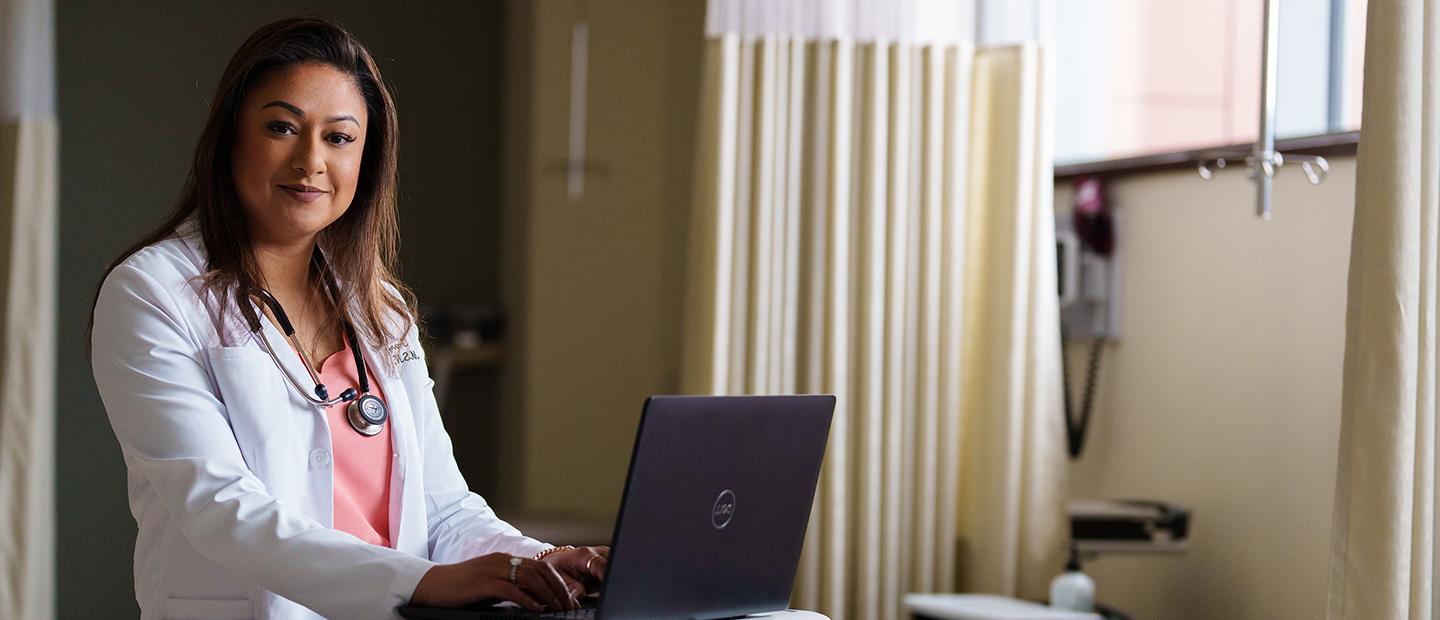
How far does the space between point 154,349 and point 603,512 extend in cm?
321

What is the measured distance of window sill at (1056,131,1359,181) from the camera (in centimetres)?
226

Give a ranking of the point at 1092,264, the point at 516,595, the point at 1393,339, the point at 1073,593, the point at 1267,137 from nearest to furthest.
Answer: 1. the point at 516,595
2. the point at 1393,339
3. the point at 1267,137
4. the point at 1073,593
5. the point at 1092,264

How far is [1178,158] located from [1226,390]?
1.42 ft

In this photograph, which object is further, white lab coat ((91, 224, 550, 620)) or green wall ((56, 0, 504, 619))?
green wall ((56, 0, 504, 619))

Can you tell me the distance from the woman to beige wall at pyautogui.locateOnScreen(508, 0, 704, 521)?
2.81 meters

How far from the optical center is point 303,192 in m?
1.63

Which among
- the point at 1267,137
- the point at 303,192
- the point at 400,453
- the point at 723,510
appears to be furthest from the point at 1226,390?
the point at 303,192

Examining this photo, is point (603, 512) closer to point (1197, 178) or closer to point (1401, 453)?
point (1197, 178)

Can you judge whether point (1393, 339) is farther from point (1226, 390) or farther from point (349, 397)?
point (349, 397)

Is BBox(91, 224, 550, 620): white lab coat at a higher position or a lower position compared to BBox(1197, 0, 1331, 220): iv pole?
lower

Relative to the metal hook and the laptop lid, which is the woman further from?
the metal hook

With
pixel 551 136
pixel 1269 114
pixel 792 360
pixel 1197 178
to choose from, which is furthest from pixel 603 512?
pixel 1269 114

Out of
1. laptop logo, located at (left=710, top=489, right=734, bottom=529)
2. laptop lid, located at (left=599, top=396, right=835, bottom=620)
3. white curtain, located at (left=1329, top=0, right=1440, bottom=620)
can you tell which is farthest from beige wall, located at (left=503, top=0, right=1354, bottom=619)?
laptop logo, located at (left=710, top=489, right=734, bottom=529)

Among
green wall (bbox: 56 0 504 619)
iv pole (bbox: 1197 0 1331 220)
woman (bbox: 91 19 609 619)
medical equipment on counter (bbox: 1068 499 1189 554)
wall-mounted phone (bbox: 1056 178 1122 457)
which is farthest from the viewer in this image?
green wall (bbox: 56 0 504 619)
